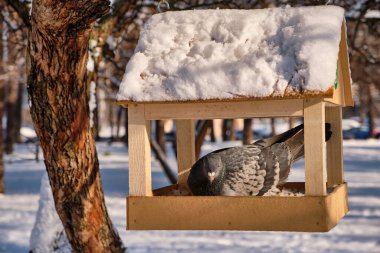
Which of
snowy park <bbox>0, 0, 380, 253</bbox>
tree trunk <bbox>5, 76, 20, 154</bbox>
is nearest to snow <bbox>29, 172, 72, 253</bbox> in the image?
snowy park <bbox>0, 0, 380, 253</bbox>

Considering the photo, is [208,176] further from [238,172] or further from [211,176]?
[238,172]

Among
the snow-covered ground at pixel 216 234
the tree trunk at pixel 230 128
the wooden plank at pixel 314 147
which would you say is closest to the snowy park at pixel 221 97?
the wooden plank at pixel 314 147

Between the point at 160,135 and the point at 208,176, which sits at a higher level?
the point at 208,176

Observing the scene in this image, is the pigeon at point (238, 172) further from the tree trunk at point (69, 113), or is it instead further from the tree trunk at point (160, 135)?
the tree trunk at point (160, 135)

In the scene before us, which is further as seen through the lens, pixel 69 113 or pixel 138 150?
pixel 69 113

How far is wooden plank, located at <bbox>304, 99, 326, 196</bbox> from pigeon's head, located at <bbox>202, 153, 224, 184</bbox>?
0.39 meters

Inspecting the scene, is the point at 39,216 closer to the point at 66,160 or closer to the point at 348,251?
the point at 66,160

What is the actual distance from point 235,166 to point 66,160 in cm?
142

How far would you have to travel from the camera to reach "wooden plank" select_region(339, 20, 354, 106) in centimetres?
313

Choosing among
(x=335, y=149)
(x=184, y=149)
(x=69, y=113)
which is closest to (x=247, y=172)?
(x=184, y=149)

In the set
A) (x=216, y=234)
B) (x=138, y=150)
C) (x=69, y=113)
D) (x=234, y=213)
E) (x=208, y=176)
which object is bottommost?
(x=216, y=234)

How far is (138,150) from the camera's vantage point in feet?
9.43

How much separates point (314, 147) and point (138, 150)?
762 millimetres

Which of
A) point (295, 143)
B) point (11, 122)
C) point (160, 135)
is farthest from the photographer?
point (11, 122)
